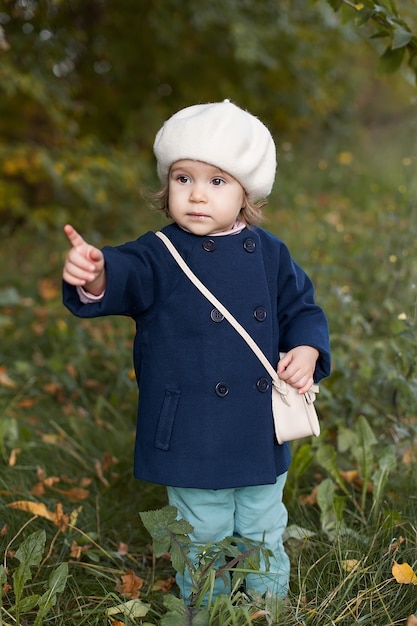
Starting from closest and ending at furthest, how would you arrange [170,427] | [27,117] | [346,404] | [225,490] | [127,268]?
[127,268]
[170,427]
[225,490]
[346,404]
[27,117]

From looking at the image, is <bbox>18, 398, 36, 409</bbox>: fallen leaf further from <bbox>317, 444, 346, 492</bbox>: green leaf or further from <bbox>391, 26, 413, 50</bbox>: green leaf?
<bbox>391, 26, 413, 50</bbox>: green leaf

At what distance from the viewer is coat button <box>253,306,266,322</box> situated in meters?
2.02

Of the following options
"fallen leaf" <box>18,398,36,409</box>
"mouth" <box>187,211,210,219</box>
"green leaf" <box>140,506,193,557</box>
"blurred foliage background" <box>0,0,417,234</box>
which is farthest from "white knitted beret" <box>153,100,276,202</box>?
"blurred foliage background" <box>0,0,417,234</box>

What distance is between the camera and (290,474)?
2.64m

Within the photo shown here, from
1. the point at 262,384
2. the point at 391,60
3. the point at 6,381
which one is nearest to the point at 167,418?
the point at 262,384

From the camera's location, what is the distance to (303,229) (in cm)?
580

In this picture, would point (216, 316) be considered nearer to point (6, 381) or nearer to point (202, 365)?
point (202, 365)

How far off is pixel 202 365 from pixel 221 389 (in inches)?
3.0

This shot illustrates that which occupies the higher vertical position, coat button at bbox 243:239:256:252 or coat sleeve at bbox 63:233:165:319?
coat button at bbox 243:239:256:252

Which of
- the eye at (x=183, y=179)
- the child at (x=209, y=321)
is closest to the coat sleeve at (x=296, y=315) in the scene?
the child at (x=209, y=321)

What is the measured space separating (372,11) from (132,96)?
478 centimetres

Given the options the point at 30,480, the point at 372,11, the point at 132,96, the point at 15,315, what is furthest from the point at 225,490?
the point at 132,96

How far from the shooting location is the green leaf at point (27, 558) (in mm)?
1939

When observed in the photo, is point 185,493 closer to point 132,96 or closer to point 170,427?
point 170,427
